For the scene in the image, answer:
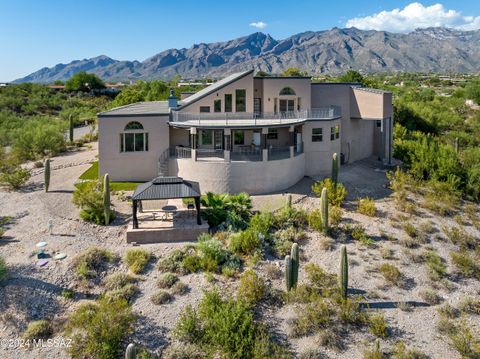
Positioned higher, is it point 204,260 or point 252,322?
point 204,260

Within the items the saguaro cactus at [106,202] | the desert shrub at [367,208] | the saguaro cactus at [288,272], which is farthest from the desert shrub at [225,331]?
the desert shrub at [367,208]

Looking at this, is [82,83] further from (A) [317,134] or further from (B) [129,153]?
(A) [317,134]

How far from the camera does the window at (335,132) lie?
104 ft

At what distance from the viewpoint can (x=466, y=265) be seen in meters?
19.8

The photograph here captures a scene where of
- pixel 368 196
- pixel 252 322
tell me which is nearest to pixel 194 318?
pixel 252 322

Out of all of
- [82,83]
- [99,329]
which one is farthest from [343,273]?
[82,83]

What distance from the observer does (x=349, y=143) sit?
114 feet

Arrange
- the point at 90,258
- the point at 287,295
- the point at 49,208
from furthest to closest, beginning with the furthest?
the point at 49,208
the point at 90,258
the point at 287,295

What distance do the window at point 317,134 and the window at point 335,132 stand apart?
3.34 ft

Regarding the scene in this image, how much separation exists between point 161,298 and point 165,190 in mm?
6717

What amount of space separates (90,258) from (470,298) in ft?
57.8

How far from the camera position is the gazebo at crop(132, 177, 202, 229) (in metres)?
21.4

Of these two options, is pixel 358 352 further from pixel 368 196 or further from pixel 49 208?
pixel 49 208

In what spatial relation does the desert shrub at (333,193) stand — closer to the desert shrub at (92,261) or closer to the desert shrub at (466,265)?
the desert shrub at (466,265)
